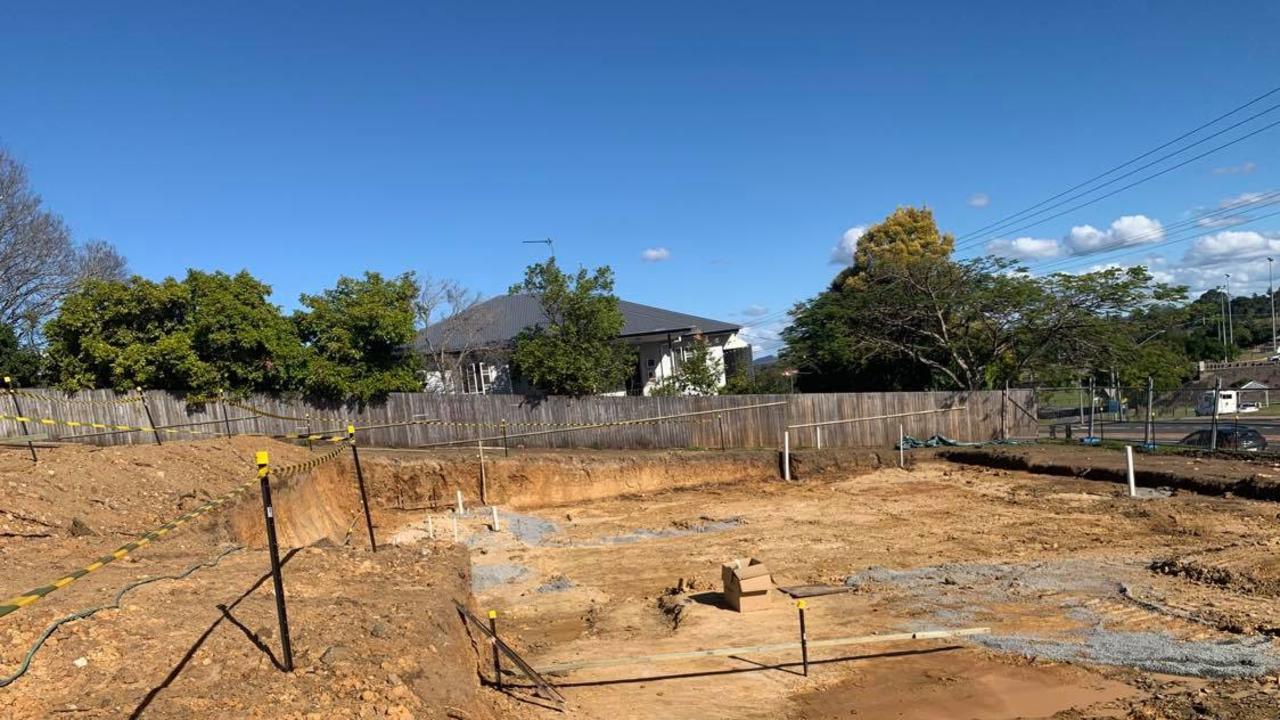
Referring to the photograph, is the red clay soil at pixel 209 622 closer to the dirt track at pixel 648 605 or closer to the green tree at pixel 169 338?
the dirt track at pixel 648 605

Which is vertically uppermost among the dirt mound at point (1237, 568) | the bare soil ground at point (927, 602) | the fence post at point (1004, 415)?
the fence post at point (1004, 415)

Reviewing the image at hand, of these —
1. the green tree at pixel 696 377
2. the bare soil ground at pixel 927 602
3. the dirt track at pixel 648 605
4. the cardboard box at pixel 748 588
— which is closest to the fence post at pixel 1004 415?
the bare soil ground at pixel 927 602

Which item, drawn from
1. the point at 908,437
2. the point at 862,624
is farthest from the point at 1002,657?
the point at 908,437

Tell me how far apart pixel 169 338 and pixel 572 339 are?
12.1 metres

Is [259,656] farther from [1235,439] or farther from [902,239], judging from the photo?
[902,239]

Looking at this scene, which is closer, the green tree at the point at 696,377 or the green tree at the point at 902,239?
the green tree at the point at 696,377

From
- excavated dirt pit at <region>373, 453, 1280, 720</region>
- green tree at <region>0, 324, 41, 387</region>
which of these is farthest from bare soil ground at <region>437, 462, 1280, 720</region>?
green tree at <region>0, 324, 41, 387</region>

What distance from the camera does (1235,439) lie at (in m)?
20.9

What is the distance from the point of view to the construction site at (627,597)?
204 inches

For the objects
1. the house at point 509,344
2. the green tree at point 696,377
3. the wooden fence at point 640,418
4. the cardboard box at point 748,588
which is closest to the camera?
the cardboard box at point 748,588

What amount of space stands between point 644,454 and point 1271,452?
1649 cm

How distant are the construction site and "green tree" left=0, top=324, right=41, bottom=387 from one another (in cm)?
1102

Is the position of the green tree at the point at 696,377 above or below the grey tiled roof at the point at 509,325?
below

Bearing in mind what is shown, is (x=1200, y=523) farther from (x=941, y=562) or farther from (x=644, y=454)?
(x=644, y=454)
